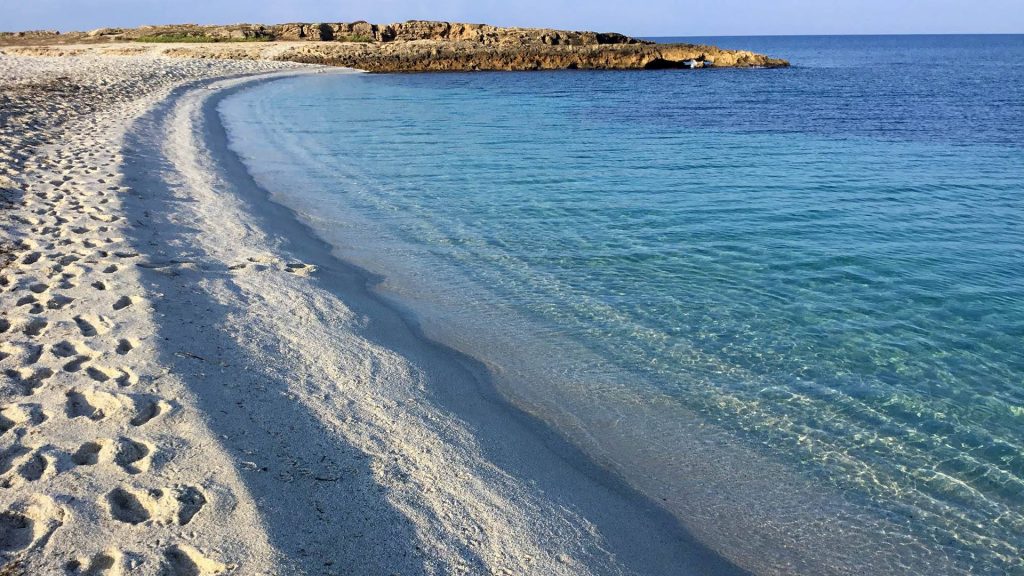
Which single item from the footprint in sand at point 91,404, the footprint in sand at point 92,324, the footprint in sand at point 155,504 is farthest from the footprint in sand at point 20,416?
the footprint in sand at point 92,324

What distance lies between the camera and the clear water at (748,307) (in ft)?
15.5

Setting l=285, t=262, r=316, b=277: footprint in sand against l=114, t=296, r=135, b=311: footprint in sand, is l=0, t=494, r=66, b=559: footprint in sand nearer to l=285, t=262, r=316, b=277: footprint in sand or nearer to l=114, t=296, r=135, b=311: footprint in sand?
l=114, t=296, r=135, b=311: footprint in sand

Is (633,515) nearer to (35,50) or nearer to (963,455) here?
(963,455)

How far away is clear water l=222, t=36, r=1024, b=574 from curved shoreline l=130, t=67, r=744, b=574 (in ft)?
0.68

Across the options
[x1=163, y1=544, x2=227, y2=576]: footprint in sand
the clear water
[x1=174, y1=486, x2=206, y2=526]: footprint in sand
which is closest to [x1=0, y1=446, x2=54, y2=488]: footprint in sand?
[x1=174, y1=486, x2=206, y2=526]: footprint in sand

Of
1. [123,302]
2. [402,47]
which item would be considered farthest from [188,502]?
[402,47]

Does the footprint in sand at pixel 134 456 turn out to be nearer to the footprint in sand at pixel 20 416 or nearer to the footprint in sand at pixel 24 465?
the footprint in sand at pixel 24 465

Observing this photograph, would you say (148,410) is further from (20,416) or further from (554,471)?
(554,471)

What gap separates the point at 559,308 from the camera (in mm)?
7828

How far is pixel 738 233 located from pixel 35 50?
6284 cm

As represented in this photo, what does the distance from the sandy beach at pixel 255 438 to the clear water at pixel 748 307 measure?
70 cm

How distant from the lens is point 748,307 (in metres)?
7.86

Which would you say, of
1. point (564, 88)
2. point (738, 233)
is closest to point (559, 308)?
point (738, 233)

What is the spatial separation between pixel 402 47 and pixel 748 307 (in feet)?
216
